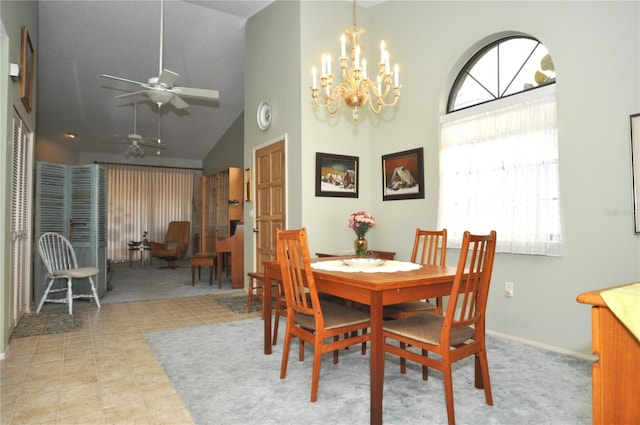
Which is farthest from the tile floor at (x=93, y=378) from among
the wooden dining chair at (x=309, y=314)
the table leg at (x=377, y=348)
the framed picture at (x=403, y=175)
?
the framed picture at (x=403, y=175)

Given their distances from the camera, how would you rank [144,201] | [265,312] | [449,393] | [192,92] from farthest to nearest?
[144,201]
[192,92]
[265,312]
[449,393]

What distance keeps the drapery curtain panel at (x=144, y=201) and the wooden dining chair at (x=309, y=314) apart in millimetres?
8773

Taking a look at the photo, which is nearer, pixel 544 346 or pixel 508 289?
pixel 544 346

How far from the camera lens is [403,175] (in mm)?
4363

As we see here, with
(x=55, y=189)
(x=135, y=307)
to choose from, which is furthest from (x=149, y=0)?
(x=135, y=307)

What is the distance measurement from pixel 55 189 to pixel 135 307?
178cm

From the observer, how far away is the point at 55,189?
4844 millimetres

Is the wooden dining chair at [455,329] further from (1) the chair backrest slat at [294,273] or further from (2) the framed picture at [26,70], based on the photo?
(2) the framed picture at [26,70]

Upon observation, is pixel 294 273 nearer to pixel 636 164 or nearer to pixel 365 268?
pixel 365 268

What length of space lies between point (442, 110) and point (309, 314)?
2.71m

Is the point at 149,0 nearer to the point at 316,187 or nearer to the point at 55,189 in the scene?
the point at 55,189

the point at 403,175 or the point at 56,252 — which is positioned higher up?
the point at 403,175

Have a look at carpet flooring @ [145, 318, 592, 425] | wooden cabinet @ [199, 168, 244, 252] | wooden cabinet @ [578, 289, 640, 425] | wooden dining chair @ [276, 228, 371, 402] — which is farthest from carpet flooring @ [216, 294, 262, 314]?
wooden cabinet @ [578, 289, 640, 425]

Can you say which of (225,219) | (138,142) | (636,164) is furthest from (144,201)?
(636,164)
